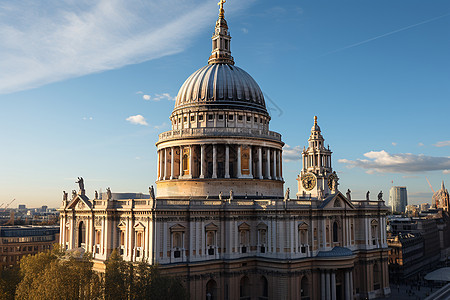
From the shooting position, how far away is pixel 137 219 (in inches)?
2269

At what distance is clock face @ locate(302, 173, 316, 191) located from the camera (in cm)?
10475

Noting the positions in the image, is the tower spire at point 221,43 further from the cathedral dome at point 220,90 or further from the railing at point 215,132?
the railing at point 215,132

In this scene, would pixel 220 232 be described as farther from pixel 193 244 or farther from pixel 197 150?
pixel 197 150

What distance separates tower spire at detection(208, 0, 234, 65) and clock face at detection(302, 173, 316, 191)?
3623 cm

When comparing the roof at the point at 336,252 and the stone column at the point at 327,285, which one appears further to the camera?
the roof at the point at 336,252

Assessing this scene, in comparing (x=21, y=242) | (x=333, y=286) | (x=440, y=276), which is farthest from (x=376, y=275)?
(x=21, y=242)

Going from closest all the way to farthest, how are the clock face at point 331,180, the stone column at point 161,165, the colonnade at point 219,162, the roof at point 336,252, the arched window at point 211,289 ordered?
1. the arched window at point 211,289
2. the roof at point 336,252
3. the colonnade at point 219,162
4. the stone column at point 161,165
5. the clock face at point 331,180

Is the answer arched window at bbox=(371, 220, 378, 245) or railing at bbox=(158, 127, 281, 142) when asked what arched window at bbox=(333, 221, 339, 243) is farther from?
railing at bbox=(158, 127, 281, 142)

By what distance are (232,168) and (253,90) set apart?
49.7 feet

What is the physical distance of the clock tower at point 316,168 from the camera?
103875 millimetres

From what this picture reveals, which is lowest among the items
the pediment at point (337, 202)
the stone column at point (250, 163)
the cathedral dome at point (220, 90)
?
the pediment at point (337, 202)

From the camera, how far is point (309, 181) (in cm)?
10575

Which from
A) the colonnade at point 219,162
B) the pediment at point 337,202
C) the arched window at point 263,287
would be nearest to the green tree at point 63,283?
the arched window at point 263,287

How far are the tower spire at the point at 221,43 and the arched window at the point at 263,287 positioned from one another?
37.9m
